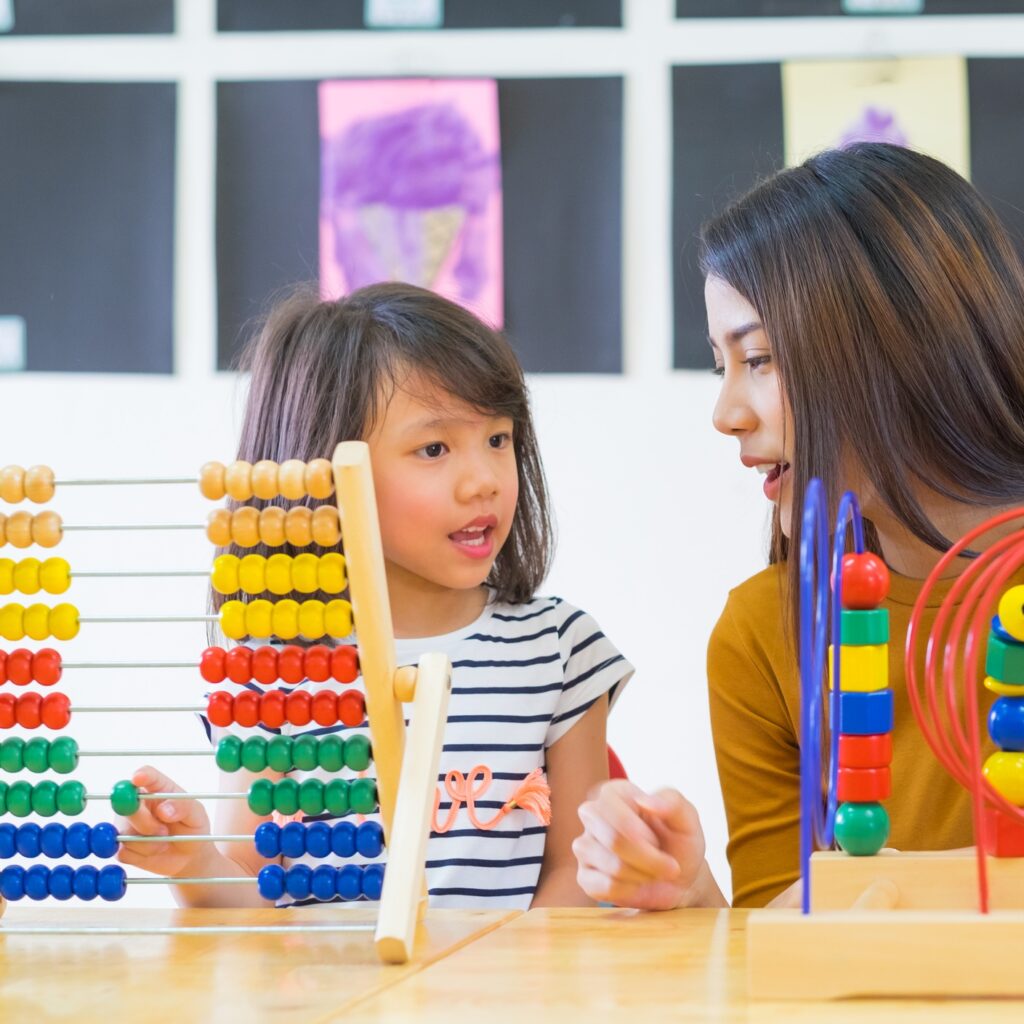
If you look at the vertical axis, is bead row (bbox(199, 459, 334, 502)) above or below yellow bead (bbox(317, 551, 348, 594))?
above

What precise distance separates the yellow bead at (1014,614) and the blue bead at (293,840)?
504 millimetres

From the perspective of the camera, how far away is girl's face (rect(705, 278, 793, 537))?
4.25 ft

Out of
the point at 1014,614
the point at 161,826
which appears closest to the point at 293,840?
the point at 161,826

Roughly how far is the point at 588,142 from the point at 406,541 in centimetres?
108

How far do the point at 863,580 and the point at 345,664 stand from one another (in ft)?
1.16

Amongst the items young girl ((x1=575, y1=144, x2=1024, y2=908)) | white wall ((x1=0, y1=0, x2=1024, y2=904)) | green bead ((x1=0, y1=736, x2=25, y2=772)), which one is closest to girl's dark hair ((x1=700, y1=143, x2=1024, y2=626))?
young girl ((x1=575, y1=144, x2=1024, y2=908))

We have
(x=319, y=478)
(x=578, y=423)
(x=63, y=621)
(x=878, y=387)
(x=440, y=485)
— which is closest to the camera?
(x=319, y=478)

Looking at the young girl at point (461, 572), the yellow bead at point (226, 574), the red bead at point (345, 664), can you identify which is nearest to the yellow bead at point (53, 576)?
the yellow bead at point (226, 574)

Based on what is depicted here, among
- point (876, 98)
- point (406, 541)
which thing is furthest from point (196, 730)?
point (876, 98)

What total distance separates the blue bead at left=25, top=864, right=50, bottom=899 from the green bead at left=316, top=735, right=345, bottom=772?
215 millimetres

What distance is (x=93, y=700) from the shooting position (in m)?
2.33

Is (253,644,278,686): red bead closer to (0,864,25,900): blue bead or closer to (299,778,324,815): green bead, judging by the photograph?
(299,778,324,815): green bead

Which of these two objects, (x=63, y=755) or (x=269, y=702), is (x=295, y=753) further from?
(x=63, y=755)

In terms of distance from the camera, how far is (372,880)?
0.97 m
